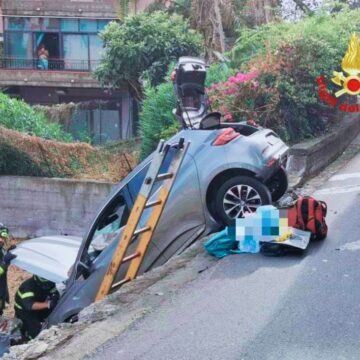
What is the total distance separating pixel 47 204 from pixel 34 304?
6.91 meters

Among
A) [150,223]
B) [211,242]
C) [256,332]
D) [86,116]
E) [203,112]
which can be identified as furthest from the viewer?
[86,116]

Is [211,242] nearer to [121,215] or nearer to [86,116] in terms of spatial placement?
[121,215]

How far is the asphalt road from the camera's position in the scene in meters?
4.30

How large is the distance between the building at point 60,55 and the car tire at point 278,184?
18.2 m

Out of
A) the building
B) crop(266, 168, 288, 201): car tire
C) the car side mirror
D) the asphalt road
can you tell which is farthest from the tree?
the asphalt road

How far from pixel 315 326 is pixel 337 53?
8.95m

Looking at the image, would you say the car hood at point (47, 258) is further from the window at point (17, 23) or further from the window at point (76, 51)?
the window at point (17, 23)

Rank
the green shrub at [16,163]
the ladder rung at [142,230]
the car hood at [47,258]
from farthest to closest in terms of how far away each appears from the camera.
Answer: the green shrub at [16,163], the car hood at [47,258], the ladder rung at [142,230]

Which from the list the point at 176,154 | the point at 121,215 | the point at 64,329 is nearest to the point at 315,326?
the point at 64,329

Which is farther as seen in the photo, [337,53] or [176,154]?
[337,53]

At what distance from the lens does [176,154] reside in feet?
20.7

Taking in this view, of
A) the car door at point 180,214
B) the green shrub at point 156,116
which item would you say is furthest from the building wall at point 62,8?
the car door at point 180,214

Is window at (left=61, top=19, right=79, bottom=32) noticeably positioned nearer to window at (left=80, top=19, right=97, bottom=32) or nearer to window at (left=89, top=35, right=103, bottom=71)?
window at (left=80, top=19, right=97, bottom=32)

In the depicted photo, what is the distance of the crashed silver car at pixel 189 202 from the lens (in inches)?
262
